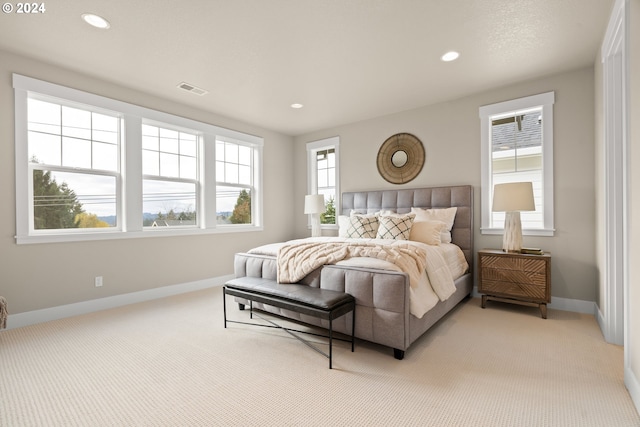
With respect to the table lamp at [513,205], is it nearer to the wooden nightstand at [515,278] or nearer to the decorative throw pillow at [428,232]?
the wooden nightstand at [515,278]

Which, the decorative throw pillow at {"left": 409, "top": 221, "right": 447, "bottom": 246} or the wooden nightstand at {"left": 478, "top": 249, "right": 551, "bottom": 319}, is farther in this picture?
the decorative throw pillow at {"left": 409, "top": 221, "right": 447, "bottom": 246}

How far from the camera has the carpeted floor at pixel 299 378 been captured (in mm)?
1652

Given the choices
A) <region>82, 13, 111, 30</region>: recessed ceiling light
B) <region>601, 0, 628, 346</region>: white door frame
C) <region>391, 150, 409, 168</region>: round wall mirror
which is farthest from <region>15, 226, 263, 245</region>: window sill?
<region>601, 0, 628, 346</region>: white door frame

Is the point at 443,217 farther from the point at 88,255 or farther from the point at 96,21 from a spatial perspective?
the point at 88,255

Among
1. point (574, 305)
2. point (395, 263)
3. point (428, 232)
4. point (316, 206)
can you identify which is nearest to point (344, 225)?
point (316, 206)

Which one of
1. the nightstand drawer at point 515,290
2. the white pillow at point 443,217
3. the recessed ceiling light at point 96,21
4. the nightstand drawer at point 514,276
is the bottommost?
the nightstand drawer at point 515,290

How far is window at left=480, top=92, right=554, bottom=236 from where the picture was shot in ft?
11.6

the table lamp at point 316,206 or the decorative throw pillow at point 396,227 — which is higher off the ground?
the table lamp at point 316,206

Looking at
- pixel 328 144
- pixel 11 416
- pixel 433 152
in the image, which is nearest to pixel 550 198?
pixel 433 152

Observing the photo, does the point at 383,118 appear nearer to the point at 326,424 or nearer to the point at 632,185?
the point at 632,185

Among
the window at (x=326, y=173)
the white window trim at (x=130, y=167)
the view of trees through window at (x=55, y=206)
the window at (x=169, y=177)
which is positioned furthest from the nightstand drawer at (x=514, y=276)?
the view of trees through window at (x=55, y=206)

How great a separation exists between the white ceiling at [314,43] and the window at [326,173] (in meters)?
1.62

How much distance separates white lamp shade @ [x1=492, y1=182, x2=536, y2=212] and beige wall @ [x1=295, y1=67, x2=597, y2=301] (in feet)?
1.93

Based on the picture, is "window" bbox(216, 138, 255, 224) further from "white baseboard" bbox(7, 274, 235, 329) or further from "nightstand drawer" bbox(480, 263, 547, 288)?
"nightstand drawer" bbox(480, 263, 547, 288)
